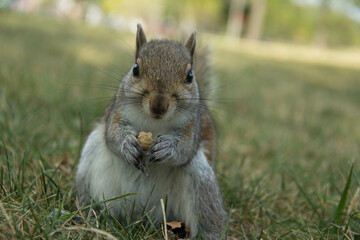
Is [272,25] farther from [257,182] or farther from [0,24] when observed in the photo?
[257,182]

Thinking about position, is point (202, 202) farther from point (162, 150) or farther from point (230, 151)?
point (230, 151)

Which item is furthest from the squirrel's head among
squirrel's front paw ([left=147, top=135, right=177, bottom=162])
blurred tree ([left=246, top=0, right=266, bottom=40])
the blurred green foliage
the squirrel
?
the blurred green foliage

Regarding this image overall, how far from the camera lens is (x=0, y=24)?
8.74 meters

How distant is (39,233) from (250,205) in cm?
131

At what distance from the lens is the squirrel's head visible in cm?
162

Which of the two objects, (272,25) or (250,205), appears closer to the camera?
(250,205)

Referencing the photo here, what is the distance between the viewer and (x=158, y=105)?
5.20 ft

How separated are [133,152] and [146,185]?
0.23m

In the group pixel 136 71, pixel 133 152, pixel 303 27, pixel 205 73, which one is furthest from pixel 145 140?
pixel 303 27

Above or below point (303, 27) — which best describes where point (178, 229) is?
below

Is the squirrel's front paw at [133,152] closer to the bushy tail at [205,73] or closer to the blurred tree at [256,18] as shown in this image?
the bushy tail at [205,73]

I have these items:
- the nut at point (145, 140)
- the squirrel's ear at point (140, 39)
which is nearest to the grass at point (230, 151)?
the nut at point (145, 140)

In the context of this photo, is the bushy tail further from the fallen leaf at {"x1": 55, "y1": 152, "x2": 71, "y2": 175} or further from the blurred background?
the blurred background

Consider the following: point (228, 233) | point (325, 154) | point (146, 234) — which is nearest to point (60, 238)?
point (146, 234)
